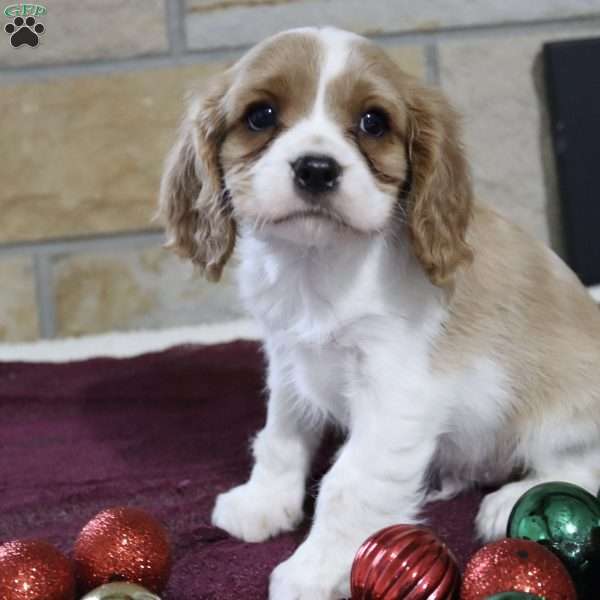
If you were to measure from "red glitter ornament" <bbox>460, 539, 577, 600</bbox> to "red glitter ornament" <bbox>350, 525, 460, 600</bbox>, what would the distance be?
3 centimetres

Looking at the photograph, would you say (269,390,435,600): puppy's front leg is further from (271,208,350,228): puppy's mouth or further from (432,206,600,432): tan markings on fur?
(271,208,350,228): puppy's mouth

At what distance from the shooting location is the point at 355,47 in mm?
1568

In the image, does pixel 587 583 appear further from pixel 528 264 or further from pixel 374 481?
pixel 528 264

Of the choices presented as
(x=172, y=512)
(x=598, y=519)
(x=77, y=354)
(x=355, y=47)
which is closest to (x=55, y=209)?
(x=77, y=354)

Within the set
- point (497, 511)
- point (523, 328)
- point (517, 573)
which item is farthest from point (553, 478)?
point (517, 573)

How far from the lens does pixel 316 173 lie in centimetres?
142

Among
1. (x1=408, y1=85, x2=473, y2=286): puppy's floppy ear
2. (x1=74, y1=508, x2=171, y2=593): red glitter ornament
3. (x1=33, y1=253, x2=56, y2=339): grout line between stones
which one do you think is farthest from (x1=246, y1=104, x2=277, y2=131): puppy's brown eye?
(x1=33, y1=253, x2=56, y2=339): grout line between stones

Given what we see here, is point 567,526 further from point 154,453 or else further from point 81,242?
point 81,242

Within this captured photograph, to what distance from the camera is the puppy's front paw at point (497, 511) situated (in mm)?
1640

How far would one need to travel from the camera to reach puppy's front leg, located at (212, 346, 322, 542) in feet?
5.71

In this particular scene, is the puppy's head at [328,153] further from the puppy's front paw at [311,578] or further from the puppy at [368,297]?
the puppy's front paw at [311,578]

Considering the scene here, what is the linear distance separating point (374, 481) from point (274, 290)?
379mm

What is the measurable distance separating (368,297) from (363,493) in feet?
1.08

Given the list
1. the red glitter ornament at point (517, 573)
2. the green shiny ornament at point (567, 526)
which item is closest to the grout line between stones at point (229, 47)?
the green shiny ornament at point (567, 526)
